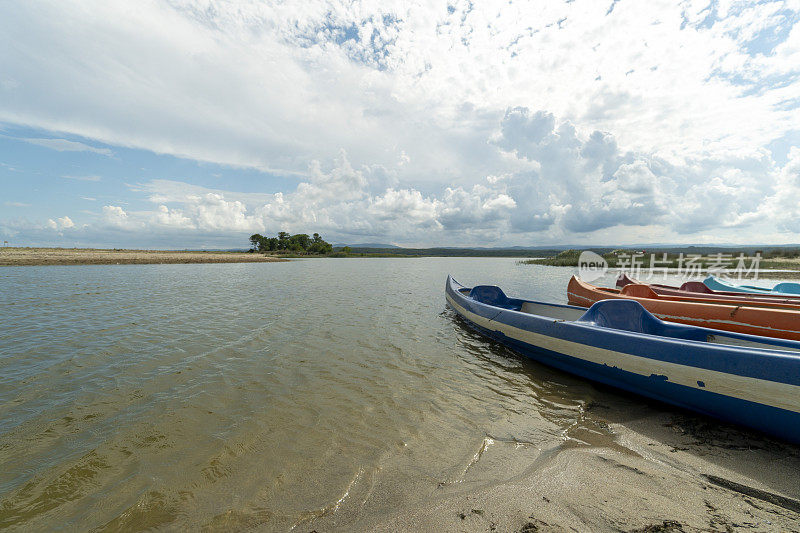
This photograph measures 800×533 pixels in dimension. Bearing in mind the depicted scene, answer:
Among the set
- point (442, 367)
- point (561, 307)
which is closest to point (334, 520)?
point (442, 367)

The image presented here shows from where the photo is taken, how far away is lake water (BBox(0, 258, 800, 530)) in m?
3.38

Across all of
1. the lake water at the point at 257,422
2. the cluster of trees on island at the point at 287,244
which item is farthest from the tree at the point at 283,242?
the lake water at the point at 257,422

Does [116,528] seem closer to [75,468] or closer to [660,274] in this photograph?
[75,468]

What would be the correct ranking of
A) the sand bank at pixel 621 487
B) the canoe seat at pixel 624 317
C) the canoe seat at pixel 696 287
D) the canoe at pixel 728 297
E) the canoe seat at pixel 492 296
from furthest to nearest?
the canoe seat at pixel 696 287
the canoe seat at pixel 492 296
the canoe at pixel 728 297
the canoe seat at pixel 624 317
the sand bank at pixel 621 487

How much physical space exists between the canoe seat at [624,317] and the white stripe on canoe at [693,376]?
846 millimetres

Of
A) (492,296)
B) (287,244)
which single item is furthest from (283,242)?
(492,296)

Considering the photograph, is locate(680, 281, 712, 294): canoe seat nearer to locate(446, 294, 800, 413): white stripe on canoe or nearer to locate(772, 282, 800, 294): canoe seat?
locate(772, 282, 800, 294): canoe seat

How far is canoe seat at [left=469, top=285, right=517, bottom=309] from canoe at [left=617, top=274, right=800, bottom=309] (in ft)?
18.9

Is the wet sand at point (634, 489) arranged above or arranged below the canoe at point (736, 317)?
below

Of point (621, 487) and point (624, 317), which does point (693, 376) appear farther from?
point (621, 487)

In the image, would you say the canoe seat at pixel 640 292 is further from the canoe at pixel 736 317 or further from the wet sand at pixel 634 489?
the wet sand at pixel 634 489

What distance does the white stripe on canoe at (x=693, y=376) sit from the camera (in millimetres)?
4285

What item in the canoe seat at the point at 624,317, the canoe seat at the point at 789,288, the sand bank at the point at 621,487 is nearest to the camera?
the sand bank at the point at 621,487

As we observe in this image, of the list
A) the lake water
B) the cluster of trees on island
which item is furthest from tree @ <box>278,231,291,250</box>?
the lake water
